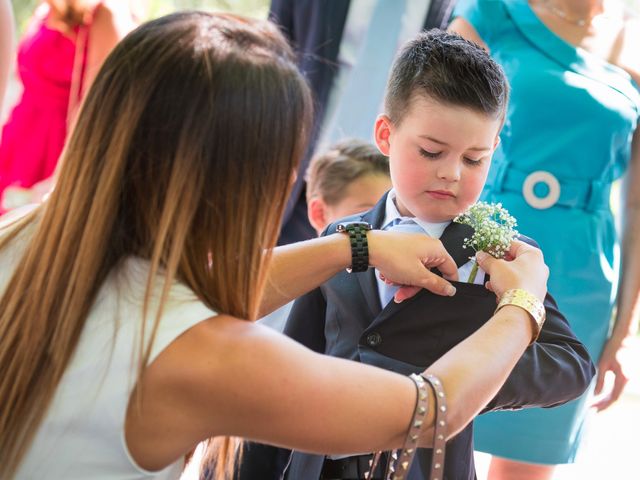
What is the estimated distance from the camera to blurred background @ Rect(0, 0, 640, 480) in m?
4.27

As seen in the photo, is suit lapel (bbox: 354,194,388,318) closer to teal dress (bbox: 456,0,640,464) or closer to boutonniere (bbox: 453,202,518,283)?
boutonniere (bbox: 453,202,518,283)

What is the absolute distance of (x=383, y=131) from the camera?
6.13 ft

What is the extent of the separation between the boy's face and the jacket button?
0.85 ft

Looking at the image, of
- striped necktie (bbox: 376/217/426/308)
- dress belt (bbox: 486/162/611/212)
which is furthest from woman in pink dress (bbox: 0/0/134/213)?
striped necktie (bbox: 376/217/426/308)

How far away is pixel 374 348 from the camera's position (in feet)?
5.47

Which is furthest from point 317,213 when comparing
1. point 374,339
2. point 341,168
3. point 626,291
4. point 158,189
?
point 158,189

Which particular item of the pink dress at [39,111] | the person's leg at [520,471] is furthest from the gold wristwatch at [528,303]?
the pink dress at [39,111]

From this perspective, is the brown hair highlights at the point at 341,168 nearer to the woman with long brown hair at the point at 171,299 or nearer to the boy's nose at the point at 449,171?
the boy's nose at the point at 449,171

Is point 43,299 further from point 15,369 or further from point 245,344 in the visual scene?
point 245,344

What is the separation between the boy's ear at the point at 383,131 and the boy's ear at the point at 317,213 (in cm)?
104

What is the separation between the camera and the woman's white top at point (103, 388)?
4.40 ft

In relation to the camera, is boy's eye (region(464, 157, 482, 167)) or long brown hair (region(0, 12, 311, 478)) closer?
long brown hair (region(0, 12, 311, 478))

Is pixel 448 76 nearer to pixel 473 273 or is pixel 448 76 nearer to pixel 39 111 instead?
pixel 473 273

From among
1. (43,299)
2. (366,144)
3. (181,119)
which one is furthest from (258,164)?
(366,144)
